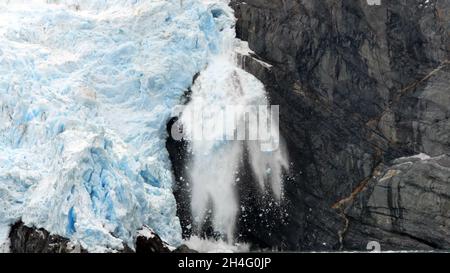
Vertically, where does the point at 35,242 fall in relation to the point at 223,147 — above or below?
below

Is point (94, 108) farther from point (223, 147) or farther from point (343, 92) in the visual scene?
point (343, 92)

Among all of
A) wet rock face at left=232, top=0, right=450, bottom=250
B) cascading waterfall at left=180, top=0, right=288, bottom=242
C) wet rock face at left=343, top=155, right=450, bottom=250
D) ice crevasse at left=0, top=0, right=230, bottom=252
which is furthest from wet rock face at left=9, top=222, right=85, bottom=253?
wet rock face at left=343, top=155, right=450, bottom=250

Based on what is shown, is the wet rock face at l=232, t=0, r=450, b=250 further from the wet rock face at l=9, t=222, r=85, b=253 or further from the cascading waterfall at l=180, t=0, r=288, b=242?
the wet rock face at l=9, t=222, r=85, b=253

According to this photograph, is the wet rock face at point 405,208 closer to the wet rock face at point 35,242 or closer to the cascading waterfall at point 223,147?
the cascading waterfall at point 223,147

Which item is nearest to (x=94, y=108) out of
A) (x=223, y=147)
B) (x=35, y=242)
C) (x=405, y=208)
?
(x=223, y=147)

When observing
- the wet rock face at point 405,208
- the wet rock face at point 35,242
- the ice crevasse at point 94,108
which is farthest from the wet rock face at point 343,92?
the wet rock face at point 35,242
